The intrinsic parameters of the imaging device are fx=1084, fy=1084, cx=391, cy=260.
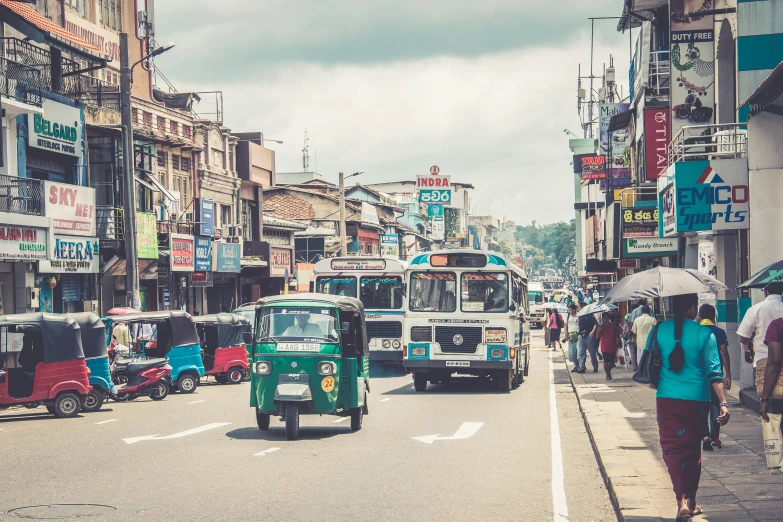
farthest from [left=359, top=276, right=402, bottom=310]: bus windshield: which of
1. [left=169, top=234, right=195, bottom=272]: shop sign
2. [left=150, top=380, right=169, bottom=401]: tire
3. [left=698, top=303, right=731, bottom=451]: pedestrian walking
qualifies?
[left=698, top=303, right=731, bottom=451]: pedestrian walking

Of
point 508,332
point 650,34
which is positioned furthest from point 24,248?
point 650,34

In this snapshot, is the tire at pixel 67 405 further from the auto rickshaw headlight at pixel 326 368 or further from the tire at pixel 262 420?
the auto rickshaw headlight at pixel 326 368

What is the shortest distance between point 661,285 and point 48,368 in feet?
40.1

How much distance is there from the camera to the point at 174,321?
24.5 metres

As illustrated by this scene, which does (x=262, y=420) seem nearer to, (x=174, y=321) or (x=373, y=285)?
(x=174, y=321)

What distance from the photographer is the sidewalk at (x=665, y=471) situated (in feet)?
31.0

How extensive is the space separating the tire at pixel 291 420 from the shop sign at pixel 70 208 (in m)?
16.6

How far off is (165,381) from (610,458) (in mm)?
13419

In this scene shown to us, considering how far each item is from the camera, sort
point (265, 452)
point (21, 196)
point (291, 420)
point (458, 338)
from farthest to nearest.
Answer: point (21, 196)
point (458, 338)
point (291, 420)
point (265, 452)

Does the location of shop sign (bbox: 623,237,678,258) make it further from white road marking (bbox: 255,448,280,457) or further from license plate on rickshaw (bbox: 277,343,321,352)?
white road marking (bbox: 255,448,280,457)

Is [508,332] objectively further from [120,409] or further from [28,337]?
[28,337]

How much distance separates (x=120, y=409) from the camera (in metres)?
21.5

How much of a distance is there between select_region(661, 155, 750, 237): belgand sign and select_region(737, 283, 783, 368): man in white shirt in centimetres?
715

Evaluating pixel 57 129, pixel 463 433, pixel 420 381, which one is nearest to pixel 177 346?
pixel 420 381
